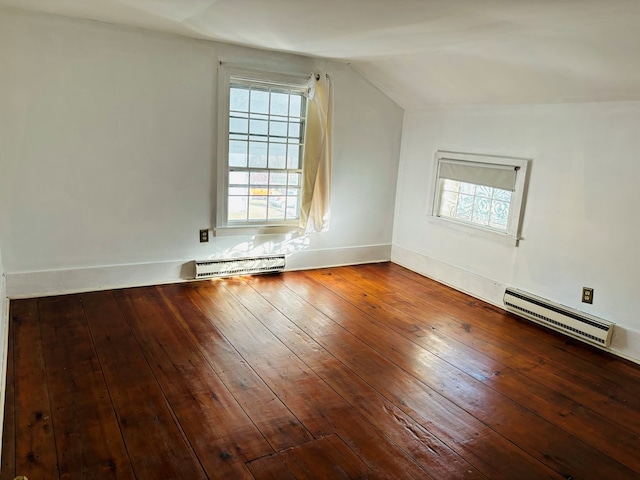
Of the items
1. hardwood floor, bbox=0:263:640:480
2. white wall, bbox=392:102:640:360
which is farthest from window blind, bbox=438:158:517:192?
hardwood floor, bbox=0:263:640:480

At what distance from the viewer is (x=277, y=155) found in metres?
4.84

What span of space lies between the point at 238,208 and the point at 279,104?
112 centimetres

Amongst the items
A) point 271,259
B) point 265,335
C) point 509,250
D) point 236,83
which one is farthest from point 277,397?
point 236,83

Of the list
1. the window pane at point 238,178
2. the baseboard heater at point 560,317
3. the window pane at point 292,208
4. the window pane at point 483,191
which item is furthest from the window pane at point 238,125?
the baseboard heater at point 560,317

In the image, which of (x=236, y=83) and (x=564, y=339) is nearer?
(x=564, y=339)

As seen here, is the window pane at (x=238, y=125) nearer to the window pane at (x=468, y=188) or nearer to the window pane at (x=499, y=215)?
the window pane at (x=468, y=188)

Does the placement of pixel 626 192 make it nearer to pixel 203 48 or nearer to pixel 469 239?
pixel 469 239

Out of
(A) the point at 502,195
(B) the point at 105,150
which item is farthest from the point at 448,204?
(B) the point at 105,150

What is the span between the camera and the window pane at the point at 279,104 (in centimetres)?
472

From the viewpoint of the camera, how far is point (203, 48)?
4.23 meters

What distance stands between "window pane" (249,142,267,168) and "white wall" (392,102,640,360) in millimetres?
1796

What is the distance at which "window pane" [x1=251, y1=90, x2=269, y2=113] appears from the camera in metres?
4.61

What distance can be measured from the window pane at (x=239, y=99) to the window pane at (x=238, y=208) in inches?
34.1

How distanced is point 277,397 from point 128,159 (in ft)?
8.29
